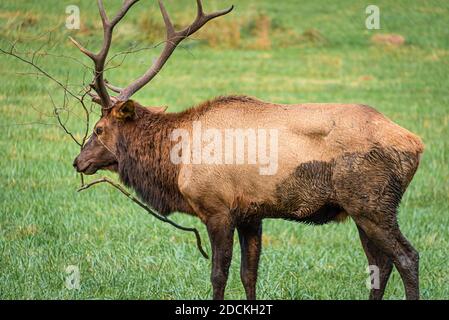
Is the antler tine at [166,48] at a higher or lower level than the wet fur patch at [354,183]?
higher

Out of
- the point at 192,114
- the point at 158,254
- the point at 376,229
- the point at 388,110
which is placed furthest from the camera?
the point at 388,110

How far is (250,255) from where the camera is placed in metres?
7.96

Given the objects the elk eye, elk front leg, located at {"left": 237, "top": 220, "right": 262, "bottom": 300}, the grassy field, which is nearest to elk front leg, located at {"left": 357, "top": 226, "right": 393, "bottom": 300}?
the grassy field

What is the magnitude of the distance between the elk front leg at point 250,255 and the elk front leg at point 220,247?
360 millimetres

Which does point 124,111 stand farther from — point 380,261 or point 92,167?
point 380,261

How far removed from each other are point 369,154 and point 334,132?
1.01ft

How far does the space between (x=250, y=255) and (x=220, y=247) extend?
488mm

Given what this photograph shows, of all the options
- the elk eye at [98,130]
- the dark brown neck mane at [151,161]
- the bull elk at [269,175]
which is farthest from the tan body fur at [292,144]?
the elk eye at [98,130]

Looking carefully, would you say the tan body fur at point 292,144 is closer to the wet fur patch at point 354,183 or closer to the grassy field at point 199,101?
the wet fur patch at point 354,183

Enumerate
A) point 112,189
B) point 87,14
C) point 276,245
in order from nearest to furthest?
point 276,245, point 112,189, point 87,14

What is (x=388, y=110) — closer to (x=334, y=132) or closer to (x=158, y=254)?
(x=158, y=254)

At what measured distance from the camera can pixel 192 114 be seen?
7.98 meters

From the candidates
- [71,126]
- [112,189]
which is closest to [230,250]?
[112,189]

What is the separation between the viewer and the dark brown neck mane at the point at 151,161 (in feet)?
25.9
